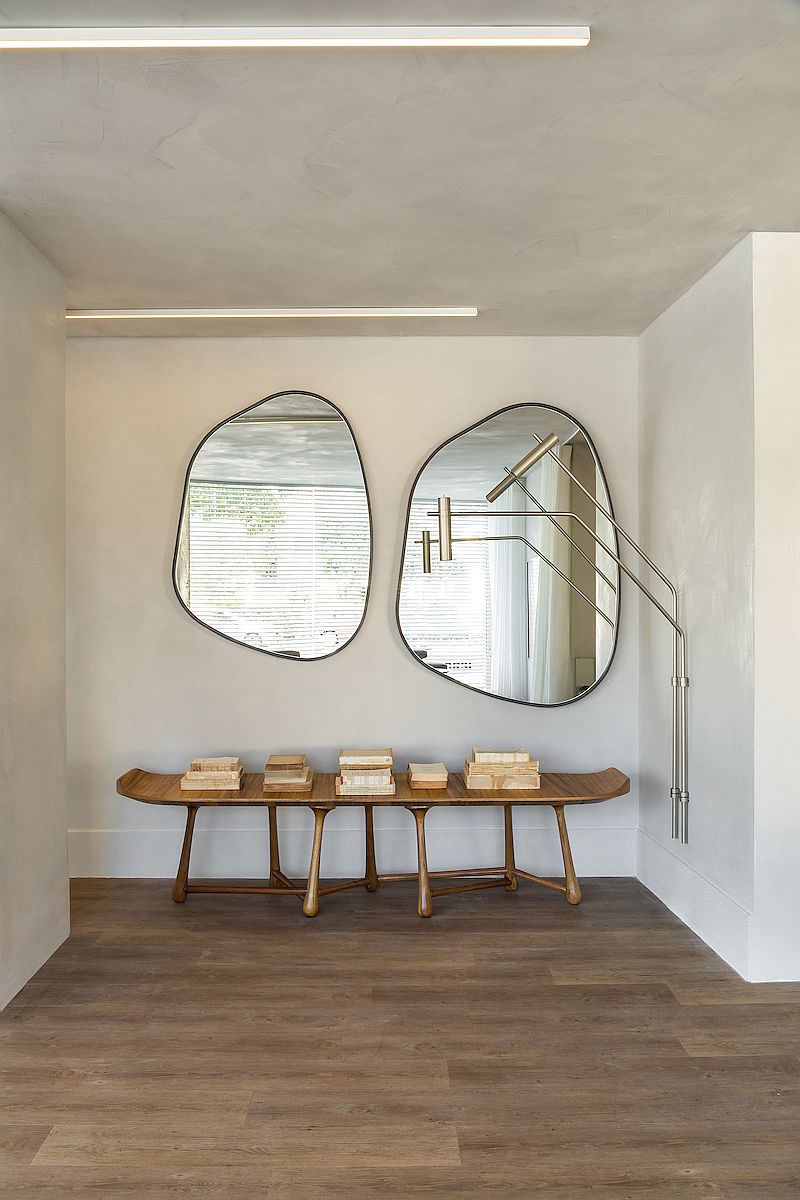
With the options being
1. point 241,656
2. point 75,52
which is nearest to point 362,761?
point 241,656

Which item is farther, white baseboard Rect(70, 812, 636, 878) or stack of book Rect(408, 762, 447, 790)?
white baseboard Rect(70, 812, 636, 878)

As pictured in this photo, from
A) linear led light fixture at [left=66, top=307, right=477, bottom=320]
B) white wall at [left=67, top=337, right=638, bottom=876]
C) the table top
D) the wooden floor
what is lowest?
the wooden floor

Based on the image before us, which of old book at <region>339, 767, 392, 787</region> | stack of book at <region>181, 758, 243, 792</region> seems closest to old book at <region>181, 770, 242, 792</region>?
stack of book at <region>181, 758, 243, 792</region>

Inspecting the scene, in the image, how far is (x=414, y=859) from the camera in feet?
13.8

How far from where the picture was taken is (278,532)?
13.9ft

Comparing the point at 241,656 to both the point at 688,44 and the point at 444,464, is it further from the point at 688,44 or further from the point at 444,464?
the point at 688,44

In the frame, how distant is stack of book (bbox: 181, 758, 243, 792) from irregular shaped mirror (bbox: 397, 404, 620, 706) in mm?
1031

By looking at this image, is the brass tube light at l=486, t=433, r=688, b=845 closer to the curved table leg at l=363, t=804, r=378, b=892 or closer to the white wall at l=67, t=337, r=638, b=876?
the white wall at l=67, t=337, r=638, b=876

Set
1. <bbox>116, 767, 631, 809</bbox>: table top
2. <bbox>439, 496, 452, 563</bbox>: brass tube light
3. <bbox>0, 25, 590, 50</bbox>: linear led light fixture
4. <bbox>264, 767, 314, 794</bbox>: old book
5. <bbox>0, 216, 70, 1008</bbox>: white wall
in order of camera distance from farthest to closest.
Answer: <bbox>264, 767, 314, 794</bbox>: old book
<bbox>116, 767, 631, 809</bbox>: table top
<bbox>439, 496, 452, 563</bbox>: brass tube light
<bbox>0, 216, 70, 1008</bbox>: white wall
<bbox>0, 25, 590, 50</bbox>: linear led light fixture

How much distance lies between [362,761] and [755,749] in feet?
5.20

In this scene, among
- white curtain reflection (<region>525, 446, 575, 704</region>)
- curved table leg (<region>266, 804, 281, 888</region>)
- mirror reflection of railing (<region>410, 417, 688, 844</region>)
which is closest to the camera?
mirror reflection of railing (<region>410, 417, 688, 844</region>)

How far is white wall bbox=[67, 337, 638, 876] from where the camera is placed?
4234 mm

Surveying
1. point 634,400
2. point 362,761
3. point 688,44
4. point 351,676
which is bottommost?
point 362,761

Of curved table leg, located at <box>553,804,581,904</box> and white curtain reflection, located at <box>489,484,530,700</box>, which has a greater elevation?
white curtain reflection, located at <box>489,484,530,700</box>
